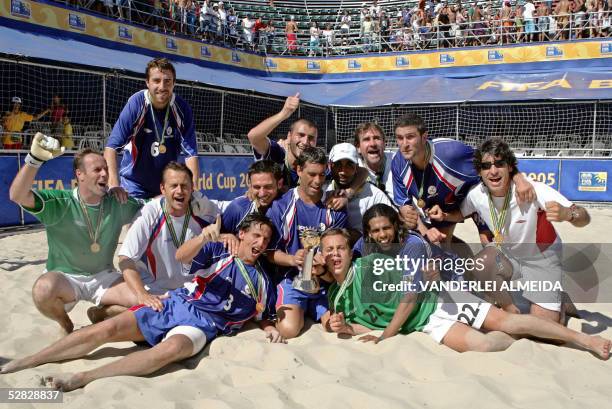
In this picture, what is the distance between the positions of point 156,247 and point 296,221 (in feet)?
3.20

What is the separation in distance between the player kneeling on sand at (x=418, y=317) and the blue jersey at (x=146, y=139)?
1.55 m

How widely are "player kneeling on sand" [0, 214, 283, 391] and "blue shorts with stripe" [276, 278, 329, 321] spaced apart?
0.07 metres

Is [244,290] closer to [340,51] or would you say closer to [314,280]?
[314,280]

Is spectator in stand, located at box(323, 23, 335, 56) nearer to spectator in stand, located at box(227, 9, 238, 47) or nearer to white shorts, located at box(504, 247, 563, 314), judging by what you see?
spectator in stand, located at box(227, 9, 238, 47)

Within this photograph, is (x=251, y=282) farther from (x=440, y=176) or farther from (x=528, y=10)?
(x=528, y=10)

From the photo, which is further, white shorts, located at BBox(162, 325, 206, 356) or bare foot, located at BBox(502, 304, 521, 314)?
bare foot, located at BBox(502, 304, 521, 314)

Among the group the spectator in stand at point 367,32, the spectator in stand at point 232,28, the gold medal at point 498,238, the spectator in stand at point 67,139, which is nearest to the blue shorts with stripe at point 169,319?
the gold medal at point 498,238

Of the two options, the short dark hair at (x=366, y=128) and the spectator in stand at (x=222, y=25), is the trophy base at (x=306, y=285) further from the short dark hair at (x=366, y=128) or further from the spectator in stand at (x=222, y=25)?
the spectator in stand at (x=222, y=25)

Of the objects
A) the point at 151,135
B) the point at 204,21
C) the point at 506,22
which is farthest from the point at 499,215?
the point at 506,22

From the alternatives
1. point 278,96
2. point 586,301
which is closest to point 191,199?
point 586,301

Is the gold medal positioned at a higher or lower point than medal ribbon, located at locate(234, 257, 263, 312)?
higher

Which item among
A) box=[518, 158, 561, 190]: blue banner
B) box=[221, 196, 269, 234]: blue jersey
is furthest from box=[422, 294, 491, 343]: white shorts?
box=[518, 158, 561, 190]: blue banner

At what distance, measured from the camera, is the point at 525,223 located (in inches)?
147

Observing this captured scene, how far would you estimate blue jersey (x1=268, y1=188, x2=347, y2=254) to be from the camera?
12.3 ft
